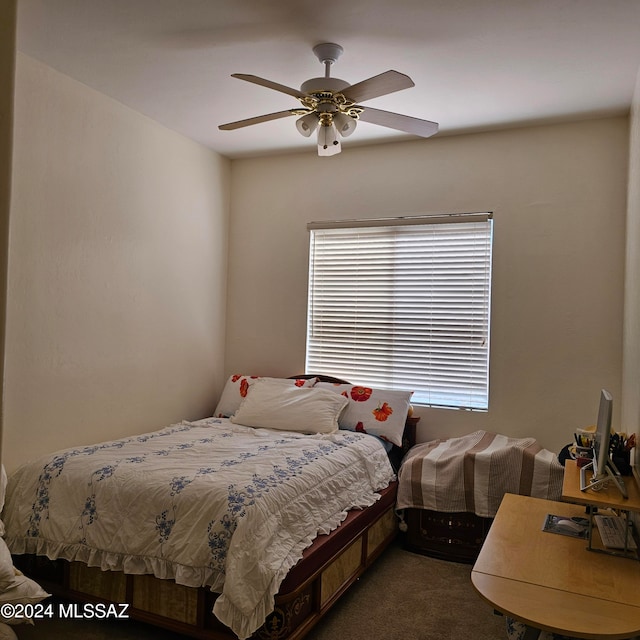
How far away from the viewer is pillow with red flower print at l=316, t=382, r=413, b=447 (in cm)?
379

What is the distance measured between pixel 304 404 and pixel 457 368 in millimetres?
1110

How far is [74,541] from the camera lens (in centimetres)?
252

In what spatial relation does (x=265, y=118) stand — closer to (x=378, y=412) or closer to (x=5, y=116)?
(x=378, y=412)

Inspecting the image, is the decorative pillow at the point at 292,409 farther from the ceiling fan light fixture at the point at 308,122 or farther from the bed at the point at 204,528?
the ceiling fan light fixture at the point at 308,122

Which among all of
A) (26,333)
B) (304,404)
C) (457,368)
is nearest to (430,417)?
(457,368)

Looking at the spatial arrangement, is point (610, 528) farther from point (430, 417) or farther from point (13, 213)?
point (13, 213)

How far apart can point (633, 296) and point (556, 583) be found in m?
1.74

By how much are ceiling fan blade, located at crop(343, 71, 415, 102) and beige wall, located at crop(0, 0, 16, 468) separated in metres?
1.93

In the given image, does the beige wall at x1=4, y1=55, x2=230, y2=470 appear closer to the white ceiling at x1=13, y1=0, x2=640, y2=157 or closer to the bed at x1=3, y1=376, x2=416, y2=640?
the white ceiling at x1=13, y1=0, x2=640, y2=157

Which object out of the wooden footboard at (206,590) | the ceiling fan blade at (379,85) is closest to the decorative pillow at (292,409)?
the wooden footboard at (206,590)

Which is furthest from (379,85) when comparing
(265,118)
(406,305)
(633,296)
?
(406,305)

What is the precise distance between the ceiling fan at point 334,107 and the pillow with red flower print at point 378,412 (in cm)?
175

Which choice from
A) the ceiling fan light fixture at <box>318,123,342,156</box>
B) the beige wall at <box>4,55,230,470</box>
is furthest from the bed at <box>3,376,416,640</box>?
the ceiling fan light fixture at <box>318,123,342,156</box>

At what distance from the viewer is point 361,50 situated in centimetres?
280
